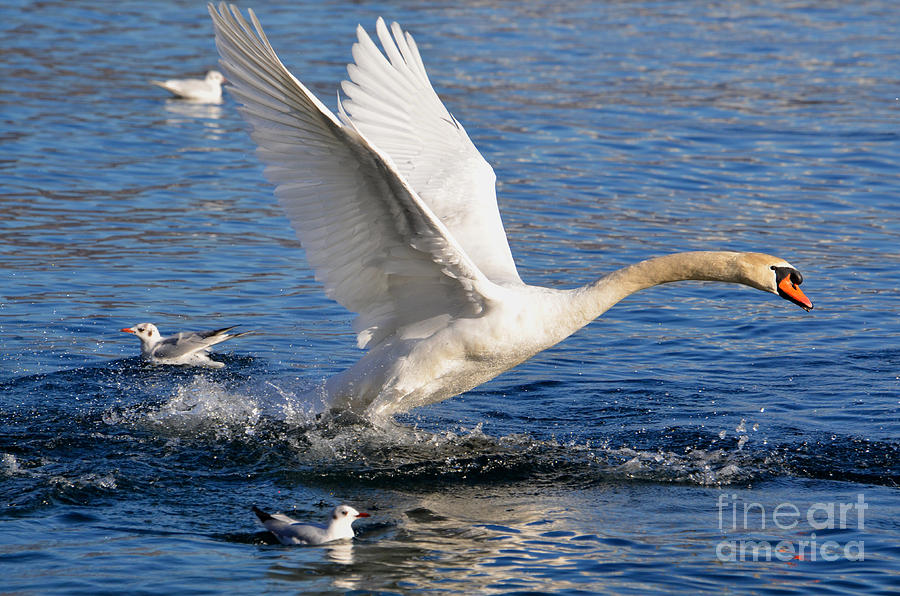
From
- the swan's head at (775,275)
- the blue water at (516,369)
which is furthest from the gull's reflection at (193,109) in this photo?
the swan's head at (775,275)

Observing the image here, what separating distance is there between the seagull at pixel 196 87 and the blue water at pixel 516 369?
248 millimetres

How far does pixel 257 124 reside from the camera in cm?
725

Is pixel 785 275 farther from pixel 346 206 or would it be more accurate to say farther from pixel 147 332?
pixel 147 332

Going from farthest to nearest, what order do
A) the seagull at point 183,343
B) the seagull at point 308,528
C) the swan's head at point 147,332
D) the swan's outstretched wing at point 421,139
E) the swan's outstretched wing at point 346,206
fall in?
the swan's head at point 147,332 → the seagull at point 183,343 → the swan's outstretched wing at point 421,139 → the swan's outstretched wing at point 346,206 → the seagull at point 308,528

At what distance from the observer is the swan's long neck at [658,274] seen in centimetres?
765

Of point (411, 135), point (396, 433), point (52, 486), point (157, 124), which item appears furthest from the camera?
point (157, 124)

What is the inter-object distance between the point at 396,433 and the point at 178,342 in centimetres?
255

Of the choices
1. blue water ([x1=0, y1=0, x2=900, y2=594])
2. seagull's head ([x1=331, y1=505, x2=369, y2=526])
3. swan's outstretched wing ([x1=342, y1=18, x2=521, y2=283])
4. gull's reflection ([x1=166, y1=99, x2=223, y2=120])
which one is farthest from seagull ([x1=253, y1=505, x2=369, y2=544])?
gull's reflection ([x1=166, y1=99, x2=223, y2=120])

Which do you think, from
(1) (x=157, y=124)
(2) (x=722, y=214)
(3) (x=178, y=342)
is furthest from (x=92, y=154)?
(2) (x=722, y=214)

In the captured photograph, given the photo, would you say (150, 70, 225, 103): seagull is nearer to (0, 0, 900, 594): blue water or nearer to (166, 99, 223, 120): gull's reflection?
(166, 99, 223, 120): gull's reflection

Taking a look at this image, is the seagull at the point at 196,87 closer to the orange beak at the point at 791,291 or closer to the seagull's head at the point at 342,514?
the orange beak at the point at 791,291

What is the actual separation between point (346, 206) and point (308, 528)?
1.84 m

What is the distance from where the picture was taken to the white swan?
6.95m

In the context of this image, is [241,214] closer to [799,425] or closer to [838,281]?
[838,281]
